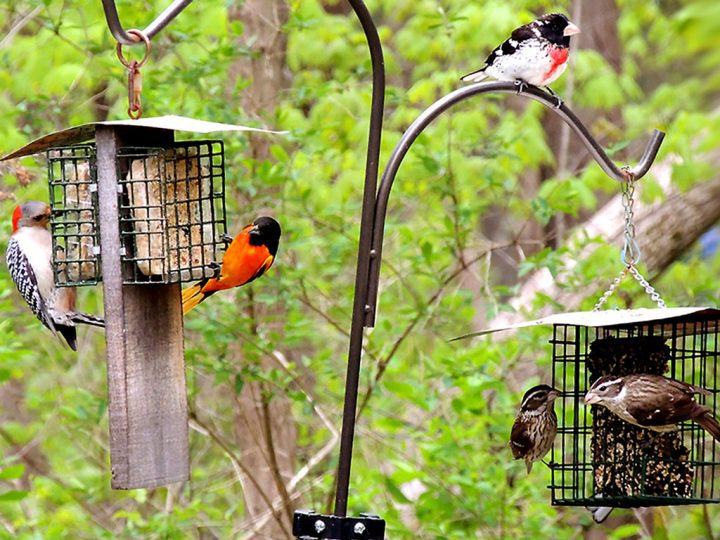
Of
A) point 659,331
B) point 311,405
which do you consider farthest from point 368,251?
point 311,405

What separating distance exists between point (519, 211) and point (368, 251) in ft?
14.9

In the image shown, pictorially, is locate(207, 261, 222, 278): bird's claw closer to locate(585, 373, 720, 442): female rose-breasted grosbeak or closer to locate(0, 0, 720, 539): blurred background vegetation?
locate(585, 373, 720, 442): female rose-breasted grosbeak

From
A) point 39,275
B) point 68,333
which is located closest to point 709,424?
point 68,333

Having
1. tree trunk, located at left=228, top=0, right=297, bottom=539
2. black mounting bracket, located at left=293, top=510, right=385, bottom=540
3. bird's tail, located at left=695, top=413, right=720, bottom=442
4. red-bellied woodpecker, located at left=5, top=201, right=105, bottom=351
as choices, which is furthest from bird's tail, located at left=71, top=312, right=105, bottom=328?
tree trunk, located at left=228, top=0, right=297, bottom=539

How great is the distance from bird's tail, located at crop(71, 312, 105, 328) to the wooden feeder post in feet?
1.10

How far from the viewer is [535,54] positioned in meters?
3.17

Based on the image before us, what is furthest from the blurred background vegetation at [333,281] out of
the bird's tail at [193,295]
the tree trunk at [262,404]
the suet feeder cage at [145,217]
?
the suet feeder cage at [145,217]

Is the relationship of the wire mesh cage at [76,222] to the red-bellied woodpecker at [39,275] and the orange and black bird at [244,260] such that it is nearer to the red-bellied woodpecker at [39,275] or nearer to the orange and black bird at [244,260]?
the red-bellied woodpecker at [39,275]

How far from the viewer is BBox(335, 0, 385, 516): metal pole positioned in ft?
8.67

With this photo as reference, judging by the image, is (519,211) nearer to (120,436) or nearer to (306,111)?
(306,111)

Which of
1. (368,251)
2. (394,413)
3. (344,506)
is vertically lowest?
(394,413)

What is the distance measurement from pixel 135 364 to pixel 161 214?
41 centimetres

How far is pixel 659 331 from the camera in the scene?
351cm

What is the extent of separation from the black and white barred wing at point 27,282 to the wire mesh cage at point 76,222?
1.51 ft
